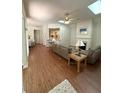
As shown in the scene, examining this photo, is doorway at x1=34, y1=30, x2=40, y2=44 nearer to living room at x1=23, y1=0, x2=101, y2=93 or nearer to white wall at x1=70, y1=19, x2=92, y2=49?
living room at x1=23, y1=0, x2=101, y2=93

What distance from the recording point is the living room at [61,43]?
3.27 metres

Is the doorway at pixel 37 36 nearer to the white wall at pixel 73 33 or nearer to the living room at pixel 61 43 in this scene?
the living room at pixel 61 43

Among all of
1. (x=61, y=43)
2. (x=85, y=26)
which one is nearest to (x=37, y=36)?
(x=61, y=43)

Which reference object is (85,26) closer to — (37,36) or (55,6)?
(55,6)

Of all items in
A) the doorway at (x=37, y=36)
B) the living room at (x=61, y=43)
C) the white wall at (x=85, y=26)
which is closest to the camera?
the living room at (x=61, y=43)

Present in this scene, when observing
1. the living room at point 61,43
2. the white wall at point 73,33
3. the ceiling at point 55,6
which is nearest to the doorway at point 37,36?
the living room at point 61,43

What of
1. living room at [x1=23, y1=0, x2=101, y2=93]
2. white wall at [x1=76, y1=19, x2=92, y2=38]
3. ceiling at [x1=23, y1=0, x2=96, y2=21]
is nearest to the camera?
living room at [x1=23, y1=0, x2=101, y2=93]

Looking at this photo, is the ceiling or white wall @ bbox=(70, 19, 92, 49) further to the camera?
white wall @ bbox=(70, 19, 92, 49)

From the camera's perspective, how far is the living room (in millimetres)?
3273

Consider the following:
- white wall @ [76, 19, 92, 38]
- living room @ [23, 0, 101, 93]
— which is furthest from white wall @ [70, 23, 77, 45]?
white wall @ [76, 19, 92, 38]

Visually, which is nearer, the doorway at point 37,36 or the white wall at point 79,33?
the white wall at point 79,33
